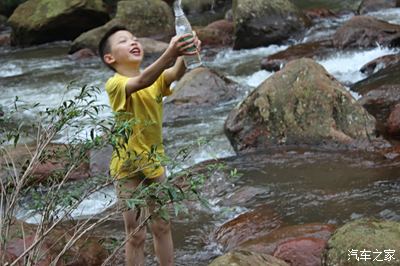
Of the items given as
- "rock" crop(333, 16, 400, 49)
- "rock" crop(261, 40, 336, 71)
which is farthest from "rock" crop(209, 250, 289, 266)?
"rock" crop(333, 16, 400, 49)

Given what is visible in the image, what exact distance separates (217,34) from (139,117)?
9.87 m

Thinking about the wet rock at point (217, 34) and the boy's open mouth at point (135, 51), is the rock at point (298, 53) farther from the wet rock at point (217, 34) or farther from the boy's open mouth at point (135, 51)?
the boy's open mouth at point (135, 51)

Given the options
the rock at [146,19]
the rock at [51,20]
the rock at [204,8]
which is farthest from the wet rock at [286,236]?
the rock at [204,8]

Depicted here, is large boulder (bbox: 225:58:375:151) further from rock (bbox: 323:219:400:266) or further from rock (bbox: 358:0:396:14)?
rock (bbox: 358:0:396:14)

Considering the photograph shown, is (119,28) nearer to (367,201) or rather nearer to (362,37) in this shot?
(367,201)

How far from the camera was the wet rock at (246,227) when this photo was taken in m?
4.34

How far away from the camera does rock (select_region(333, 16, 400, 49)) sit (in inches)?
392

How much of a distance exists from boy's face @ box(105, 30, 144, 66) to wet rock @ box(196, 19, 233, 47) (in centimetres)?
932

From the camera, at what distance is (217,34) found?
12906 mm

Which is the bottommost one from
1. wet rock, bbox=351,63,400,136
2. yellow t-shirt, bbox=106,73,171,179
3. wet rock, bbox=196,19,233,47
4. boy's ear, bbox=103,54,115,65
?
wet rock, bbox=196,19,233,47

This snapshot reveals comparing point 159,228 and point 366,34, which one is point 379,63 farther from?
point 159,228

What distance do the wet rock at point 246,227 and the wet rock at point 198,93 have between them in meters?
3.51

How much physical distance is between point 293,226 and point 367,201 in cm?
78

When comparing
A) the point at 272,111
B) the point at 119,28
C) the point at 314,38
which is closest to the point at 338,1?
the point at 314,38
